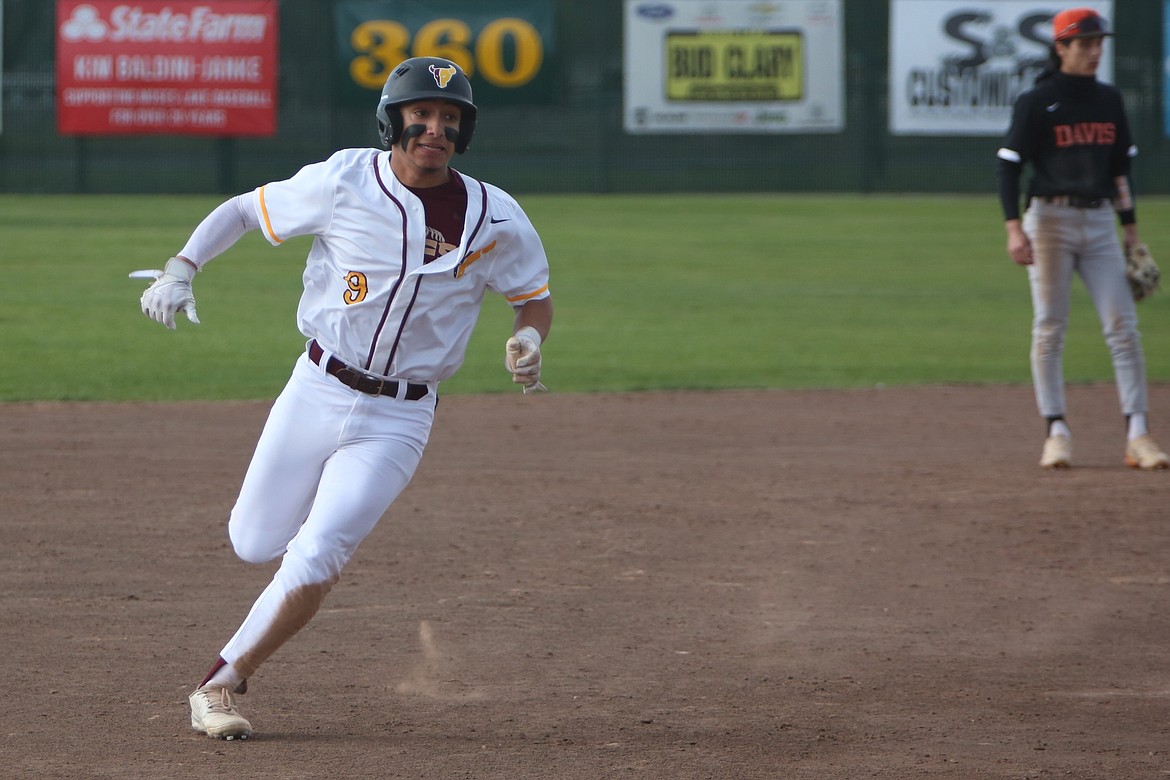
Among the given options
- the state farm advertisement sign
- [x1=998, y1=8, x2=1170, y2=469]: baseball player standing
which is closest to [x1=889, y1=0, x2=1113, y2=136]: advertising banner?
the state farm advertisement sign

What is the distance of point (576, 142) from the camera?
1053 inches

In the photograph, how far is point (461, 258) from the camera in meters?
4.19

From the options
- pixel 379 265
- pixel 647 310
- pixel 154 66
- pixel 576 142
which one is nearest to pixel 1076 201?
pixel 379 265

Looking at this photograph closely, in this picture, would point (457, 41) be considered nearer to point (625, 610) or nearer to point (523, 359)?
point (625, 610)

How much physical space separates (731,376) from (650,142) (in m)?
16.4

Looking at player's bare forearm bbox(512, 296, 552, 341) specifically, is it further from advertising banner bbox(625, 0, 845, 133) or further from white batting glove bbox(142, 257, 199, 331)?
advertising banner bbox(625, 0, 845, 133)

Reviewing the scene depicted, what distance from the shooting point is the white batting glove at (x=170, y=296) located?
411cm

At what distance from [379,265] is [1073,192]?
4536 mm

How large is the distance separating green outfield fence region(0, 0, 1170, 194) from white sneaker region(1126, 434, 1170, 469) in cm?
1855

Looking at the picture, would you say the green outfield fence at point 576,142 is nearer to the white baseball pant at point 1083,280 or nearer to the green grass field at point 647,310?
the green grass field at point 647,310

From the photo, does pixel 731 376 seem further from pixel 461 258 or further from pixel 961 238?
pixel 961 238

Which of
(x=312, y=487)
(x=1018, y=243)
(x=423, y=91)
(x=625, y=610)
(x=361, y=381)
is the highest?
(x=423, y=91)

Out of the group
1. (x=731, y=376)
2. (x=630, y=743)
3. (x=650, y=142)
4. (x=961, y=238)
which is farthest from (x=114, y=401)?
(x=650, y=142)

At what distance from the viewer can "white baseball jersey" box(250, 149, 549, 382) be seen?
4137 mm
